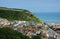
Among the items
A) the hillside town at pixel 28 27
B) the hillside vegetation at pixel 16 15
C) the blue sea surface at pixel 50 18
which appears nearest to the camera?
the hillside town at pixel 28 27

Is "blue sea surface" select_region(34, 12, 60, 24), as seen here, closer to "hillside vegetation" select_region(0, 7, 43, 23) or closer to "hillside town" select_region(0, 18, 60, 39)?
"hillside vegetation" select_region(0, 7, 43, 23)

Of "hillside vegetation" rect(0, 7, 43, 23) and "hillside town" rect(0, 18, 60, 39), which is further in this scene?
"hillside vegetation" rect(0, 7, 43, 23)

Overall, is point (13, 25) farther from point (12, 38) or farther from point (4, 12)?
point (12, 38)

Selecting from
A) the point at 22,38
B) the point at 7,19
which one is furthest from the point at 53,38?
the point at 22,38

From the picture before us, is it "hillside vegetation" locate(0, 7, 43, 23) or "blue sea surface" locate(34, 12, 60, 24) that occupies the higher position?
"hillside vegetation" locate(0, 7, 43, 23)

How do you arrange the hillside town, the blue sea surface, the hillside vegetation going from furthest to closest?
→ 1. the blue sea surface
2. the hillside vegetation
3. the hillside town

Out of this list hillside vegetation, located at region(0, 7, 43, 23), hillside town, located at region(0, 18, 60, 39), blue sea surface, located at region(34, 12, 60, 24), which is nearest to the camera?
hillside town, located at region(0, 18, 60, 39)

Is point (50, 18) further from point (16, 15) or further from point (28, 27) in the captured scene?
point (28, 27)

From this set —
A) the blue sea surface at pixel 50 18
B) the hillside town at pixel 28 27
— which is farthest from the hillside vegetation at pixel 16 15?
the blue sea surface at pixel 50 18

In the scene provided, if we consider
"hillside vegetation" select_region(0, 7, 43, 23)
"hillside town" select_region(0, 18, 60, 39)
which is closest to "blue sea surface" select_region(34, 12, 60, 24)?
"hillside vegetation" select_region(0, 7, 43, 23)

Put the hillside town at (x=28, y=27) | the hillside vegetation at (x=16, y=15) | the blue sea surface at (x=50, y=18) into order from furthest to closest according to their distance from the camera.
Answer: the blue sea surface at (x=50, y=18), the hillside vegetation at (x=16, y=15), the hillside town at (x=28, y=27)

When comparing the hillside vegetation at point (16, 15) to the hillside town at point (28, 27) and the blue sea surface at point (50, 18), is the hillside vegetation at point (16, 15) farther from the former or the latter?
the blue sea surface at point (50, 18)
